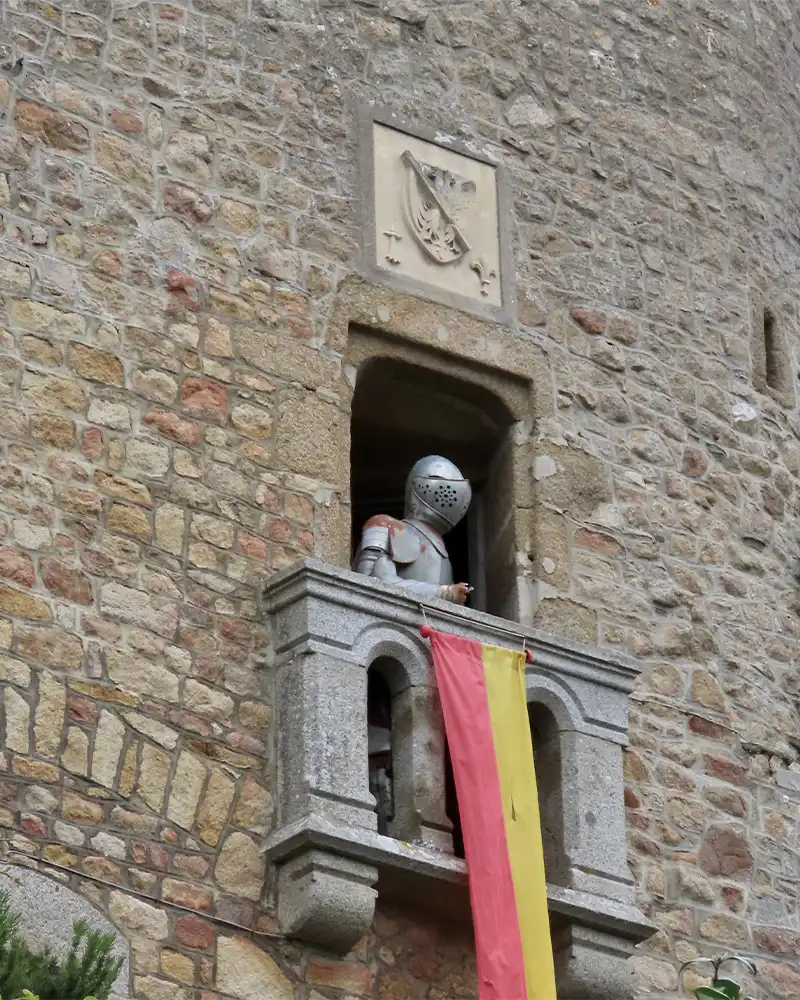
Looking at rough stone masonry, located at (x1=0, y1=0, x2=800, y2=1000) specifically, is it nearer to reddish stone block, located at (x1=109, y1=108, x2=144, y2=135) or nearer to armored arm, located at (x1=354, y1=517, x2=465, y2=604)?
reddish stone block, located at (x1=109, y1=108, x2=144, y2=135)

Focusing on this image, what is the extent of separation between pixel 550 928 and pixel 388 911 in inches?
22.8

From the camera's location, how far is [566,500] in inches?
429

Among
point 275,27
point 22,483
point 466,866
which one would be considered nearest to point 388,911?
point 466,866

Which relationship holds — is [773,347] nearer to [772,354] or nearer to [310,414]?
[772,354]

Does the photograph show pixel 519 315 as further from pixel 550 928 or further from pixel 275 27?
pixel 550 928

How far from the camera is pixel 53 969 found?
8.26 meters

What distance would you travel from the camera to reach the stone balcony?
9312 mm

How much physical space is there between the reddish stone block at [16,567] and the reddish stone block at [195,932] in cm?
119

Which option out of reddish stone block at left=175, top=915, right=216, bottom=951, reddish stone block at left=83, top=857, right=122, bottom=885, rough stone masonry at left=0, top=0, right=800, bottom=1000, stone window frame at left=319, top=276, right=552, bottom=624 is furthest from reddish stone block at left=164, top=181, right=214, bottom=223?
reddish stone block at left=175, top=915, right=216, bottom=951

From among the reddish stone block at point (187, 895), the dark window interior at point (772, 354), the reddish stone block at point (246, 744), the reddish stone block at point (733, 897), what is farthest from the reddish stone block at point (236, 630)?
the dark window interior at point (772, 354)

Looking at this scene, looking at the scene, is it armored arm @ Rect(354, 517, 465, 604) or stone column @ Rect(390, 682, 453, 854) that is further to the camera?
armored arm @ Rect(354, 517, 465, 604)

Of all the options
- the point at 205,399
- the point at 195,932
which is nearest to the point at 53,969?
the point at 195,932

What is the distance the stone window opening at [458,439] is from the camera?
10891 millimetres

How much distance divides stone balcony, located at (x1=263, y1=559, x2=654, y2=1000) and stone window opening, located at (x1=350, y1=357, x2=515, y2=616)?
718mm
